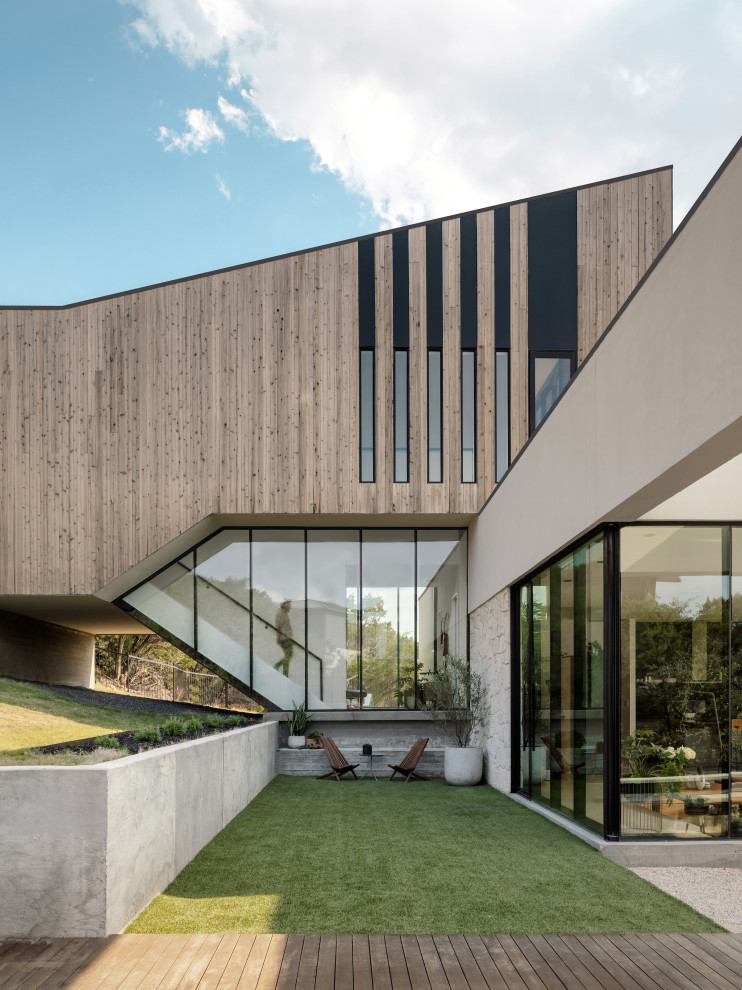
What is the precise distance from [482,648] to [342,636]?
3163mm

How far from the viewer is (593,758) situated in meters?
7.95

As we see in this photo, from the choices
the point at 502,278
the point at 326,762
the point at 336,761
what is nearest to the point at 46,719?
the point at 336,761

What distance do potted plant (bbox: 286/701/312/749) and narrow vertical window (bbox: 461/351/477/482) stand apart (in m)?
5.58

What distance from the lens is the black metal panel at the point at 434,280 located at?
15.5 metres

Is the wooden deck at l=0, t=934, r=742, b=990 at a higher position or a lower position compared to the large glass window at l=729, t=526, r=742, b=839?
lower

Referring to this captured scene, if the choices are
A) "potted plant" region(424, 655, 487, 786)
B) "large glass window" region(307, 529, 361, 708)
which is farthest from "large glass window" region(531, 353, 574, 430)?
"potted plant" region(424, 655, 487, 786)

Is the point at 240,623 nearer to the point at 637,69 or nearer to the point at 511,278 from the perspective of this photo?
the point at 511,278

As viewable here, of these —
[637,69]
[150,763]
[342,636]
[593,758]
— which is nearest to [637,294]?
[593,758]

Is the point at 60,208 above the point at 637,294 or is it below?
above

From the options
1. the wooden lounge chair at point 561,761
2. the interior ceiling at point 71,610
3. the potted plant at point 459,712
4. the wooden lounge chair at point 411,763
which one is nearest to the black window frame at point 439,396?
the potted plant at point 459,712

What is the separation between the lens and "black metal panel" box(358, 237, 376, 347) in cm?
1538

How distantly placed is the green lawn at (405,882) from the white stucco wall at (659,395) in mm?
3002

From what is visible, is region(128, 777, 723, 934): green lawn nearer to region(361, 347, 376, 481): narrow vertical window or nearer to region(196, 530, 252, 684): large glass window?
region(196, 530, 252, 684): large glass window

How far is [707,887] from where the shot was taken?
6.39 metres
